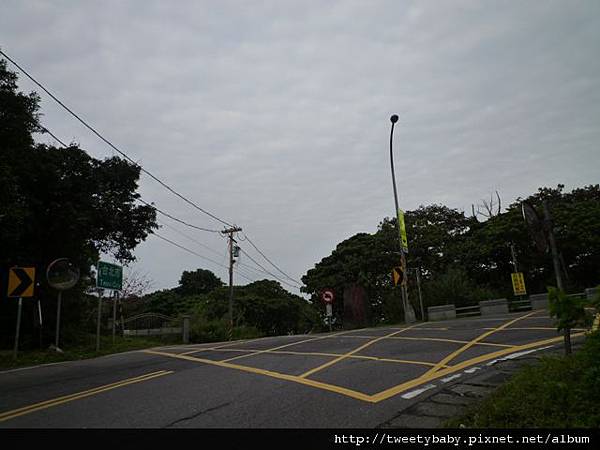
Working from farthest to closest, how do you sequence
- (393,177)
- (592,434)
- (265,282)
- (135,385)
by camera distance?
(265,282)
(393,177)
(135,385)
(592,434)

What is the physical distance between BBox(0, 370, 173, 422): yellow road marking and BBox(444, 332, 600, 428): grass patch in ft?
18.0

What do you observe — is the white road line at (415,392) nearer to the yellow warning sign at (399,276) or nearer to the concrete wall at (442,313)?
the yellow warning sign at (399,276)

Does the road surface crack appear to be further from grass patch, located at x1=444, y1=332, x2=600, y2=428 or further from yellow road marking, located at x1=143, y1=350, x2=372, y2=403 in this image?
grass patch, located at x1=444, y1=332, x2=600, y2=428

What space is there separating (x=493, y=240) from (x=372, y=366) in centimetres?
2536

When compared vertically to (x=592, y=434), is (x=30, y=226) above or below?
above

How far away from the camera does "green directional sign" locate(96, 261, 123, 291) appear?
14.7 m

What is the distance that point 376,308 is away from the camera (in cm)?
3005

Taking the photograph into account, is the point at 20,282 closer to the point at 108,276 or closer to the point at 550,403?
the point at 108,276

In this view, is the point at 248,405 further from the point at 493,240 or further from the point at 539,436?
the point at 493,240

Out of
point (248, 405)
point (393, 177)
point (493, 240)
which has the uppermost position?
point (393, 177)

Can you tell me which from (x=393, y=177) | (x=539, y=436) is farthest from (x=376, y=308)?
(x=539, y=436)

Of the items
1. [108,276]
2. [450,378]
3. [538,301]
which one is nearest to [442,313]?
[538,301]

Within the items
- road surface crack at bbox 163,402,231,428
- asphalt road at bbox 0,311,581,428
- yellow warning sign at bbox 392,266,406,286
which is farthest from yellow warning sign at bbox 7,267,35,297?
yellow warning sign at bbox 392,266,406,286

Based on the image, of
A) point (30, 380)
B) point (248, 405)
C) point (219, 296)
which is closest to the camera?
point (248, 405)
